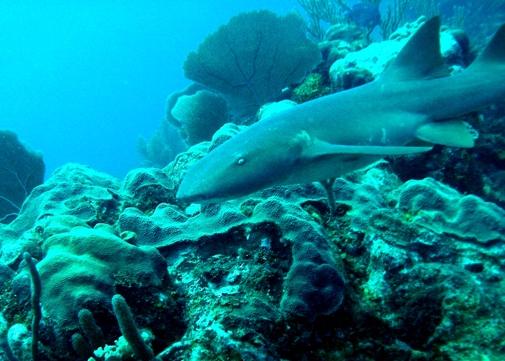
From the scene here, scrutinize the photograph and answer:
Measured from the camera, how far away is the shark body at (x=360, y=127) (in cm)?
238

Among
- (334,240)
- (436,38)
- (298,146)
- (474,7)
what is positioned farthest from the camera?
(474,7)

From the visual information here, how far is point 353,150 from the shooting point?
7.66ft

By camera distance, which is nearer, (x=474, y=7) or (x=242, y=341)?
(x=242, y=341)

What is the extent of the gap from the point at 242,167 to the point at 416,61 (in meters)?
1.86

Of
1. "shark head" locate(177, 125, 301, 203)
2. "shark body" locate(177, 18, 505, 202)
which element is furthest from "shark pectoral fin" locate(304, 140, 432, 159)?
"shark head" locate(177, 125, 301, 203)

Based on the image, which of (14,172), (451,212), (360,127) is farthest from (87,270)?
(14,172)

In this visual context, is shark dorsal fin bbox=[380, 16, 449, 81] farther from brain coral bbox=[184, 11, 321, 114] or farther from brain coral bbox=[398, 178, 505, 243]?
brain coral bbox=[184, 11, 321, 114]

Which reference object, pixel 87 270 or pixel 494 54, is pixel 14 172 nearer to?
pixel 87 270

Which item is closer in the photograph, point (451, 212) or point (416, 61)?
point (451, 212)

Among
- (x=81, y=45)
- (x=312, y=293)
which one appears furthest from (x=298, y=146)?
(x=81, y=45)

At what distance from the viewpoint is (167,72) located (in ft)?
484

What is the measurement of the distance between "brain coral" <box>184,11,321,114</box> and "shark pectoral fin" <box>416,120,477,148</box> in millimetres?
4938

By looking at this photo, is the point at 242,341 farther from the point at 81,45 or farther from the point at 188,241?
the point at 81,45

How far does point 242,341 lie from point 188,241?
1118mm
